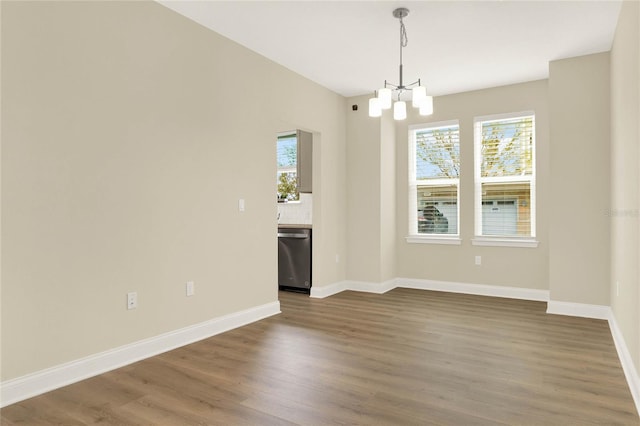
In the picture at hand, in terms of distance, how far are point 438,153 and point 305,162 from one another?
6.02 feet

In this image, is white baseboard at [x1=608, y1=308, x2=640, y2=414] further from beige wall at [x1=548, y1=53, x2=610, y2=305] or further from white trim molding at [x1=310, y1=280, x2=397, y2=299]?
white trim molding at [x1=310, y1=280, x2=397, y2=299]

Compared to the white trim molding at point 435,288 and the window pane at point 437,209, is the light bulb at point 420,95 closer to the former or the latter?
the window pane at point 437,209

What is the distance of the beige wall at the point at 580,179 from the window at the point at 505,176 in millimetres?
749

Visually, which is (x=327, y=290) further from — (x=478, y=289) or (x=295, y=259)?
(x=478, y=289)

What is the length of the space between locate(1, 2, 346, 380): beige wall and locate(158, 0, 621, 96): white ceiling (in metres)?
0.35

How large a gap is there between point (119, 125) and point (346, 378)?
89.8 inches

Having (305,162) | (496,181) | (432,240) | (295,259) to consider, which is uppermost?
(305,162)

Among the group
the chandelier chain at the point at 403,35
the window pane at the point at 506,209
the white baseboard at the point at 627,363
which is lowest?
the white baseboard at the point at 627,363

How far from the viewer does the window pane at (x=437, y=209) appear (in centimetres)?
558

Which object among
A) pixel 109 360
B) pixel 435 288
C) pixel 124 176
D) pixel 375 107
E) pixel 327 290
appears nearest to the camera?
pixel 109 360

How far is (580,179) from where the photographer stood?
4.16m

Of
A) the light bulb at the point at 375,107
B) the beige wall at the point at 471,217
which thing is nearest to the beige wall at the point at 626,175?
the beige wall at the point at 471,217

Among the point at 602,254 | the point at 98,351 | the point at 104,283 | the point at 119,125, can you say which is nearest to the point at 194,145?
the point at 119,125

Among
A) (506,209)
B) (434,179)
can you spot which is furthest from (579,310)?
(434,179)
